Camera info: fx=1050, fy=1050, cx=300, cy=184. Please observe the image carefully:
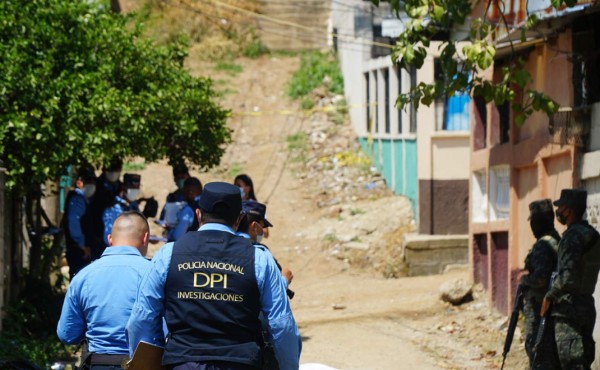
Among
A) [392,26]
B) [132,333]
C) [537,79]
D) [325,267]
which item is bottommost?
[325,267]

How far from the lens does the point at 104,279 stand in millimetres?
5953

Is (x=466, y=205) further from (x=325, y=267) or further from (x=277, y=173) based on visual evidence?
(x=277, y=173)

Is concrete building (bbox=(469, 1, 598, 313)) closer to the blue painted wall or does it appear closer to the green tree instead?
the green tree

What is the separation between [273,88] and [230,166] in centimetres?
515

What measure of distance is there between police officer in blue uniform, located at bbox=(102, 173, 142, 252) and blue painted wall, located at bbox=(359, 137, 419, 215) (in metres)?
9.24

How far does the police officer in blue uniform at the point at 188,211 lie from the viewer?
1148cm

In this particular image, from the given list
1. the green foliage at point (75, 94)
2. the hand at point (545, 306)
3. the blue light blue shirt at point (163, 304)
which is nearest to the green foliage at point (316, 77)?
the green foliage at point (75, 94)

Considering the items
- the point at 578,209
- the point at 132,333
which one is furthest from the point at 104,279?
the point at 578,209

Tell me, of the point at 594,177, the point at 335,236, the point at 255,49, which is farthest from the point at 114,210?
the point at 255,49

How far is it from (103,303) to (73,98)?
6084mm

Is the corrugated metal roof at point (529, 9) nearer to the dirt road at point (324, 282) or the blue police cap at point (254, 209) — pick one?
→ the blue police cap at point (254, 209)

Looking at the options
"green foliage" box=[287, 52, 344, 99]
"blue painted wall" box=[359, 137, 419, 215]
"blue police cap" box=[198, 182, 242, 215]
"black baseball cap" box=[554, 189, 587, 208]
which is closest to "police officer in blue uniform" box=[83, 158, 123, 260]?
"black baseball cap" box=[554, 189, 587, 208]

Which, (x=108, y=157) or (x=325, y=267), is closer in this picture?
(x=108, y=157)

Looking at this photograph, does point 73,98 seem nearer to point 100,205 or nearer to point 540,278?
point 100,205
